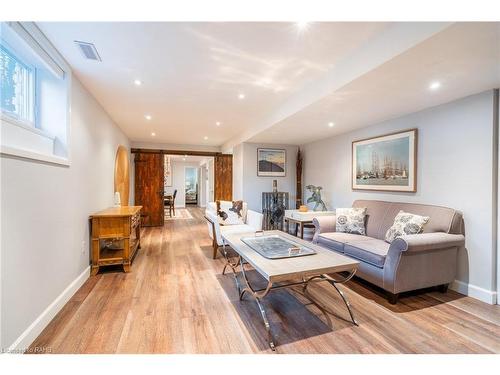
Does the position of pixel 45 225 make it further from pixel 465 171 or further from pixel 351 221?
pixel 465 171

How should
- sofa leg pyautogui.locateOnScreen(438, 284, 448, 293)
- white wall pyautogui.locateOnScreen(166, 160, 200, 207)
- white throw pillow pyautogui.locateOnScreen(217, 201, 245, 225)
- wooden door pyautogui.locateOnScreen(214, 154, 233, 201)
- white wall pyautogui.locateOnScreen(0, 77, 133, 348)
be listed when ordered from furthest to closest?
white wall pyautogui.locateOnScreen(166, 160, 200, 207) → wooden door pyautogui.locateOnScreen(214, 154, 233, 201) → white throw pillow pyautogui.locateOnScreen(217, 201, 245, 225) → sofa leg pyautogui.locateOnScreen(438, 284, 448, 293) → white wall pyautogui.locateOnScreen(0, 77, 133, 348)

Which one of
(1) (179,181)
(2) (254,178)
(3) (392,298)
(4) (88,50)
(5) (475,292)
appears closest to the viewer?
(4) (88,50)

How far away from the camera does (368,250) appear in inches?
100

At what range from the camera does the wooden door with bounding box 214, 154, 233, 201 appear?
7.02m

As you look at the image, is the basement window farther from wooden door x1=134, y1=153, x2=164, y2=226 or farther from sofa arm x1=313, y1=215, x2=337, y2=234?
wooden door x1=134, y1=153, x2=164, y2=226

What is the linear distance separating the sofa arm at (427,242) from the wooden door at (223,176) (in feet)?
17.2

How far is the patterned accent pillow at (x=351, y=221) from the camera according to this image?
3.35m

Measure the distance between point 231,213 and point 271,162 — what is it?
210 cm

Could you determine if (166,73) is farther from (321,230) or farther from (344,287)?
(344,287)

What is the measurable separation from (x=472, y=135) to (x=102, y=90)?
4.39 meters

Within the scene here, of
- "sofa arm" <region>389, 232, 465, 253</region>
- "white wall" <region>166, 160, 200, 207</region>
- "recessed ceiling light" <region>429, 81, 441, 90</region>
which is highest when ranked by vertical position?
"recessed ceiling light" <region>429, 81, 441, 90</region>

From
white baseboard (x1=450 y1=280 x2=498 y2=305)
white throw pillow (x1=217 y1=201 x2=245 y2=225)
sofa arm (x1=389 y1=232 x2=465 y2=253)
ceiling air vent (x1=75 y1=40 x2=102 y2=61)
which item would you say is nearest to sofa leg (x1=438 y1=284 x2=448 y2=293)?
white baseboard (x1=450 y1=280 x2=498 y2=305)

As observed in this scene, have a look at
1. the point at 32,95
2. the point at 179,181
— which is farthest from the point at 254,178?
the point at 179,181
